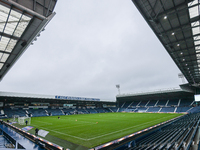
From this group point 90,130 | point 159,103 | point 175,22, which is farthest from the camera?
point 159,103

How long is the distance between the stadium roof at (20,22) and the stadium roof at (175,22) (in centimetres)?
711

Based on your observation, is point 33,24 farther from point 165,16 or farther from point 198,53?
point 198,53

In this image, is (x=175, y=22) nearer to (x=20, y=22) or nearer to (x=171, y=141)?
(x=171, y=141)

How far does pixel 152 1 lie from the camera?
9500 mm

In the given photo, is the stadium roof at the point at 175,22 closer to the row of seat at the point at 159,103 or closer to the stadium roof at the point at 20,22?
the stadium roof at the point at 20,22

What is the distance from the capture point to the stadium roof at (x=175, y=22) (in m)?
9.76

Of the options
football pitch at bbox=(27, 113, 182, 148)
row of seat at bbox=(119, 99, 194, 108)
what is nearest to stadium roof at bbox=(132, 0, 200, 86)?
football pitch at bbox=(27, 113, 182, 148)

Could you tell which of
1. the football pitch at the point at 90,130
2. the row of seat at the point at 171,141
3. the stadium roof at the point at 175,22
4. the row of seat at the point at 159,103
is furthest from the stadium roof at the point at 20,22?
the row of seat at the point at 159,103

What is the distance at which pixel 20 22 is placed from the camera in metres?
8.56

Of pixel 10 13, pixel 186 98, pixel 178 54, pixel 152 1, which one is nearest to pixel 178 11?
pixel 152 1

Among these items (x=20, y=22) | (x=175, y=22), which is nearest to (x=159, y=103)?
(x=175, y=22)

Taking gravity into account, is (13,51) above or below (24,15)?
below

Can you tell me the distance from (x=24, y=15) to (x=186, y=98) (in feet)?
230

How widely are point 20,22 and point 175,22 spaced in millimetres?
14140
